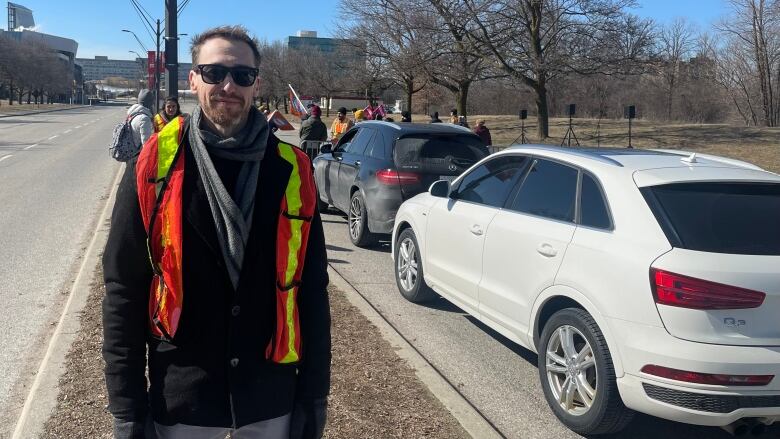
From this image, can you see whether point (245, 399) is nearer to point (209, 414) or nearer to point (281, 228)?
point (209, 414)

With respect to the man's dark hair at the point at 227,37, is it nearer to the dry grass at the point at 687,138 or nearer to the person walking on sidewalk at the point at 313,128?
the person walking on sidewalk at the point at 313,128

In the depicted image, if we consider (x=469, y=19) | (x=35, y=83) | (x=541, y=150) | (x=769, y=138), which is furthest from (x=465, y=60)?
(x=35, y=83)

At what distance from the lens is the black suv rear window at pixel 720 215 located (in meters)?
3.73

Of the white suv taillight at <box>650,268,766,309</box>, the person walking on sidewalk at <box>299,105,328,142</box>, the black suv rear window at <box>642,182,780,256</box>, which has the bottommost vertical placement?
the white suv taillight at <box>650,268,766,309</box>

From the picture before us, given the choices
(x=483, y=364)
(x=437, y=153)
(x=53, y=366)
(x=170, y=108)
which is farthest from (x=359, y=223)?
(x=53, y=366)

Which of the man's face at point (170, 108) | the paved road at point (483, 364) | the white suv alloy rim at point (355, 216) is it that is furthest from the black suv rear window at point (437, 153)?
the man's face at point (170, 108)

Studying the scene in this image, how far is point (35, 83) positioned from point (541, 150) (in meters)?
96.0

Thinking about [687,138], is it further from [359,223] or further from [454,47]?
[359,223]

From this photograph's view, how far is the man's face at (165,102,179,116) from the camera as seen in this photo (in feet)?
35.3

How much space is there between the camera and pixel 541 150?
17.4ft

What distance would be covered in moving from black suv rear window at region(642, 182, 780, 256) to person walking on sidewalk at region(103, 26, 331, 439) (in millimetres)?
2400

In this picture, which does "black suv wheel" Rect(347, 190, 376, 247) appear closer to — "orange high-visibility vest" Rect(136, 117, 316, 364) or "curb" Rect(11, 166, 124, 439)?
"curb" Rect(11, 166, 124, 439)

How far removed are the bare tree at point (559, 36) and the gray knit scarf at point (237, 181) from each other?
85.6ft

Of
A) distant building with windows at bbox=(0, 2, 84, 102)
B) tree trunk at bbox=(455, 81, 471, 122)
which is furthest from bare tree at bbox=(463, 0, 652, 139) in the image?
distant building with windows at bbox=(0, 2, 84, 102)
